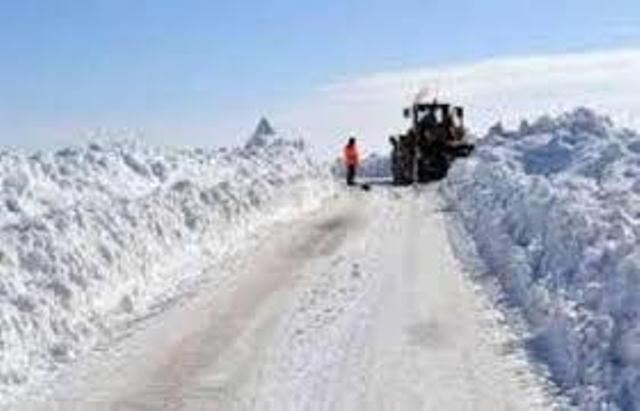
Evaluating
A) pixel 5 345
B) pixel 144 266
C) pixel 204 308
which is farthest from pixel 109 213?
pixel 5 345

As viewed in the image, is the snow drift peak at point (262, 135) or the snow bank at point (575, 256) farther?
the snow drift peak at point (262, 135)

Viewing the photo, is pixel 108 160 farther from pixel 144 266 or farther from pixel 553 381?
pixel 553 381

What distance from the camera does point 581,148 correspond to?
3325 centimetres

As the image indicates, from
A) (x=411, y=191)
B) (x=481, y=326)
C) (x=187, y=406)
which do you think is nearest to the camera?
(x=187, y=406)

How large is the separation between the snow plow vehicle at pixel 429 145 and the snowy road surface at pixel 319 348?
2393 centimetres

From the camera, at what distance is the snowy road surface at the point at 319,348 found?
1144 cm

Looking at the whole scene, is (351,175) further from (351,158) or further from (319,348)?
(319,348)

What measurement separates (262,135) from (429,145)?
1441 cm

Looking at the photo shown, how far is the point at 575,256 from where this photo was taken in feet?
50.1

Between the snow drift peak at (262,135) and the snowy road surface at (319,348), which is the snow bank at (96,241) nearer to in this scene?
the snowy road surface at (319,348)

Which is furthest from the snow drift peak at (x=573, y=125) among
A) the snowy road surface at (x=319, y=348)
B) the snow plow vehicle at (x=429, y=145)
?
the snowy road surface at (x=319, y=348)

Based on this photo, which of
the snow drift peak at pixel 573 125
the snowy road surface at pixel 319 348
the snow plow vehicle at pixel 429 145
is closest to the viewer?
the snowy road surface at pixel 319 348

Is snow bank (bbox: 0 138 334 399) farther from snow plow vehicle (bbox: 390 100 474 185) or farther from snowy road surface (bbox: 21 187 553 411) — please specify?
snow plow vehicle (bbox: 390 100 474 185)

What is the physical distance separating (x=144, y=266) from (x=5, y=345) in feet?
17.9
